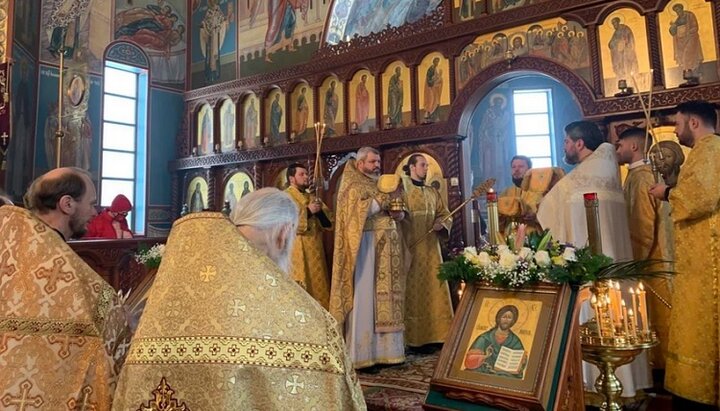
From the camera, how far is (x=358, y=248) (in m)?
5.63

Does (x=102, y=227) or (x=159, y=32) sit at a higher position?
(x=159, y=32)

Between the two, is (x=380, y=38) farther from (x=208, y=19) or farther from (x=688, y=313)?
(x=688, y=313)

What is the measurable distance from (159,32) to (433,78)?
A: 24.2 feet

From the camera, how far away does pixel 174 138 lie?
40.9 feet

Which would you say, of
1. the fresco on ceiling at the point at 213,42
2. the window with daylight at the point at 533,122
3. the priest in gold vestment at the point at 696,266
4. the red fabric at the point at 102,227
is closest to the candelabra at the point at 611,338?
the priest in gold vestment at the point at 696,266

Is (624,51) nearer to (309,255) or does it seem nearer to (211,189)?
(309,255)

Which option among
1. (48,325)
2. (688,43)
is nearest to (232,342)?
(48,325)

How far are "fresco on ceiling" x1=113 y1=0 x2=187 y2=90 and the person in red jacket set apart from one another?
3844mm

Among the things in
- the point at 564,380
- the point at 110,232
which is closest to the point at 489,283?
the point at 564,380

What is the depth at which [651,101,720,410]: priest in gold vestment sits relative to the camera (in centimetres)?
380

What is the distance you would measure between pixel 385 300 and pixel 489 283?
2.90 meters

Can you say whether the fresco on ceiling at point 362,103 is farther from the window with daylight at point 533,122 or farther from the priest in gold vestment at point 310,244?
the window with daylight at point 533,122

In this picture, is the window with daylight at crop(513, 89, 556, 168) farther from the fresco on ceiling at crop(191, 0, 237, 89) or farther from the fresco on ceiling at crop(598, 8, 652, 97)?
the fresco on ceiling at crop(191, 0, 237, 89)

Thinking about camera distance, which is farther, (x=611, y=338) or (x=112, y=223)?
(x=112, y=223)
